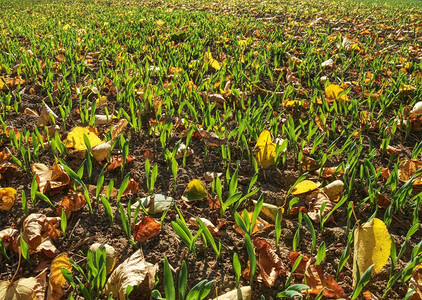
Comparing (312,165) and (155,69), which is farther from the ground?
(155,69)

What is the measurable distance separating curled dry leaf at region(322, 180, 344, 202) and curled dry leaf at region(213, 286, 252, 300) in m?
0.67

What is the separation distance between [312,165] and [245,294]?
0.89 meters

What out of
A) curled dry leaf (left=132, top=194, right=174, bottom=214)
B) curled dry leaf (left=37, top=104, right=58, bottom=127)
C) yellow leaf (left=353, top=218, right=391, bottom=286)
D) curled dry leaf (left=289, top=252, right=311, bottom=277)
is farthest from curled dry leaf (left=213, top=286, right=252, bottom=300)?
curled dry leaf (left=37, top=104, right=58, bottom=127)

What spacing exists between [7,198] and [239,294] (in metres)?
1.09

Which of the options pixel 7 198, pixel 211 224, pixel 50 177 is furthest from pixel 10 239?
pixel 211 224

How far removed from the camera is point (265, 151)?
66.6 inches

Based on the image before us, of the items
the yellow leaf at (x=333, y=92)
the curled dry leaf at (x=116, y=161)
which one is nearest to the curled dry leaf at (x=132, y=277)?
the curled dry leaf at (x=116, y=161)

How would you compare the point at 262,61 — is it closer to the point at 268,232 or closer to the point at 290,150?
the point at 290,150

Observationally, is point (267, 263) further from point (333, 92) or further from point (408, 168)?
point (333, 92)

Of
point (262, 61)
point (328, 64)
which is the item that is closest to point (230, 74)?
point (262, 61)

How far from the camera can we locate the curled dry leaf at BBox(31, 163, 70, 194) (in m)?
1.44

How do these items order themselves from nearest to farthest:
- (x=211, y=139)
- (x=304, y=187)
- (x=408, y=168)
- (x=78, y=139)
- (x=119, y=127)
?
(x=304, y=187) → (x=408, y=168) → (x=78, y=139) → (x=211, y=139) → (x=119, y=127)

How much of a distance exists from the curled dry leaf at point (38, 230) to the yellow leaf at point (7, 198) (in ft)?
0.56

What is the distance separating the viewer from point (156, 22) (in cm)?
535
